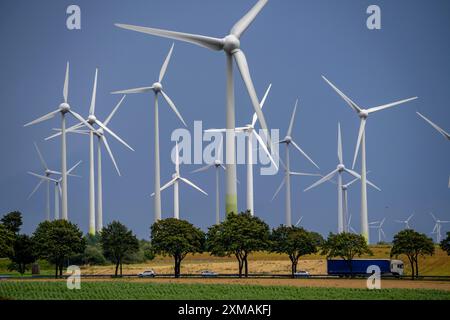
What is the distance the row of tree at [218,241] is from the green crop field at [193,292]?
34.4 metres

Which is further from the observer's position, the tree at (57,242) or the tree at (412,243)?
the tree at (57,242)

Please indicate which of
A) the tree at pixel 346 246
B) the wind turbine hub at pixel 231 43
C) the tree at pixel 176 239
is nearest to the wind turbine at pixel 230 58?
the wind turbine hub at pixel 231 43

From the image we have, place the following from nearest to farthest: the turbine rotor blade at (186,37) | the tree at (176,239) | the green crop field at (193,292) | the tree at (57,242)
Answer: the green crop field at (193,292), the turbine rotor blade at (186,37), the tree at (176,239), the tree at (57,242)

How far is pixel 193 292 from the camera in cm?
8156

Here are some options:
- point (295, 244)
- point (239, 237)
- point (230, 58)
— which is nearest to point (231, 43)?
point (230, 58)

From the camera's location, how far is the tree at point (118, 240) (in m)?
133

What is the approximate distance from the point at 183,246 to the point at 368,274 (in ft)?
105

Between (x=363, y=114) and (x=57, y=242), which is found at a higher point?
(x=363, y=114)

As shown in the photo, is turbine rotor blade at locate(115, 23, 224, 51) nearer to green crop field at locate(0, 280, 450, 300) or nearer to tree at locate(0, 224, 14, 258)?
green crop field at locate(0, 280, 450, 300)

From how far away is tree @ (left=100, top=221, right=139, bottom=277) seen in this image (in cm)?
13275

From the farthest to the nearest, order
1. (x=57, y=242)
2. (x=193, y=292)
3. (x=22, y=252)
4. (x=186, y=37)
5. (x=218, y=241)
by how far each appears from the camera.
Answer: (x=22, y=252)
(x=57, y=242)
(x=218, y=241)
(x=186, y=37)
(x=193, y=292)

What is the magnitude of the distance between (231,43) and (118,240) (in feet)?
141

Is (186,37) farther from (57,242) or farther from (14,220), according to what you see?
(14,220)

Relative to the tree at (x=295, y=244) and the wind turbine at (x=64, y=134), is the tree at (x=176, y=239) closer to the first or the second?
the tree at (x=295, y=244)
